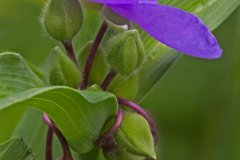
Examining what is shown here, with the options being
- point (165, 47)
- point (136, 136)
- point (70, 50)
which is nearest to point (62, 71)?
point (70, 50)

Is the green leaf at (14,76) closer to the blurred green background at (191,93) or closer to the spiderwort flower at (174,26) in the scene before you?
the spiderwort flower at (174,26)

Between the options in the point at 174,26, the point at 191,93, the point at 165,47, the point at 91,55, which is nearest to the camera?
the point at 174,26

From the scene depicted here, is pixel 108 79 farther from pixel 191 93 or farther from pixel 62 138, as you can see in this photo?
pixel 191 93

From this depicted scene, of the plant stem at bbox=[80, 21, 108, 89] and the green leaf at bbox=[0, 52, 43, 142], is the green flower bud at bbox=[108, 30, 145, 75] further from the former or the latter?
the green leaf at bbox=[0, 52, 43, 142]

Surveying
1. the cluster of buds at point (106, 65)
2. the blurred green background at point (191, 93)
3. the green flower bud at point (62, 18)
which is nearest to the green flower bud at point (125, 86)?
the cluster of buds at point (106, 65)

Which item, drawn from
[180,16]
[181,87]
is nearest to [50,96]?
[180,16]

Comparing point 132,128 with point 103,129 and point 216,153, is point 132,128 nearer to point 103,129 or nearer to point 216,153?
point 103,129
